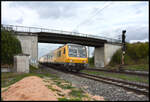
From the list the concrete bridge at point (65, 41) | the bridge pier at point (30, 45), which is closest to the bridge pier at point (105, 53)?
the concrete bridge at point (65, 41)

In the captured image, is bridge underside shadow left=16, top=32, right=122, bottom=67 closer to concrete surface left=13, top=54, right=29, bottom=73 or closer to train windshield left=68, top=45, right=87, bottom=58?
concrete surface left=13, top=54, right=29, bottom=73

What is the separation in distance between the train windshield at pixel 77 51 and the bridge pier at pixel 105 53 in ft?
53.5

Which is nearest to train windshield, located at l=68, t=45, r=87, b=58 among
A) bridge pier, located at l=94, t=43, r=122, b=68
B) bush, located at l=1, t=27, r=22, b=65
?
bush, located at l=1, t=27, r=22, b=65

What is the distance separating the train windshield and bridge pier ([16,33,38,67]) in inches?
361

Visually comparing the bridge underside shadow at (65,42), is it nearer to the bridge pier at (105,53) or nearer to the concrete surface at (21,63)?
the bridge pier at (105,53)

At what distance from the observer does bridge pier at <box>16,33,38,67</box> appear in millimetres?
23300

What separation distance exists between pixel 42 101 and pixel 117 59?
96.5ft

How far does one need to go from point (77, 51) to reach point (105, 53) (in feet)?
56.0

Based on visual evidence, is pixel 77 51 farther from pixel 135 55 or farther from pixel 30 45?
pixel 135 55

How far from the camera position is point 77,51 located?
56.3ft

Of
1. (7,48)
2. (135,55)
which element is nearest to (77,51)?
(7,48)

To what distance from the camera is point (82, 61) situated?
16719mm

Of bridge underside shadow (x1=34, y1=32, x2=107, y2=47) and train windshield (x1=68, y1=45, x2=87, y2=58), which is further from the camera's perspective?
bridge underside shadow (x1=34, y1=32, x2=107, y2=47)

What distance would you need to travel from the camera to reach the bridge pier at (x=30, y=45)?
76.4 feet
